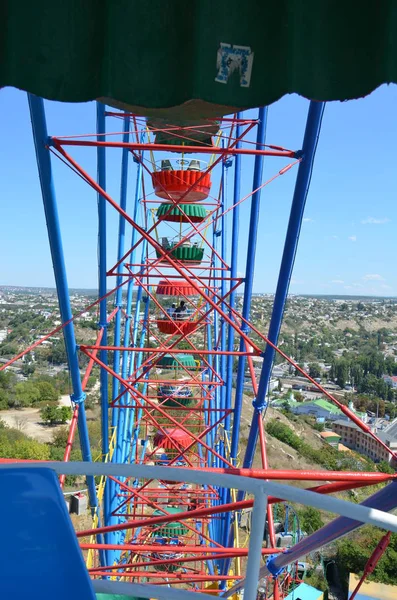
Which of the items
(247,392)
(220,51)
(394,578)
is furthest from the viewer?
(247,392)

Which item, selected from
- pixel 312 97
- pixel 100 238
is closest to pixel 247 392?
pixel 100 238

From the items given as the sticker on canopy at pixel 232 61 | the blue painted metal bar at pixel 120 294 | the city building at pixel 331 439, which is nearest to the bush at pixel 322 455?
the city building at pixel 331 439

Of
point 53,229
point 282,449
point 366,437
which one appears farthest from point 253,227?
point 366,437

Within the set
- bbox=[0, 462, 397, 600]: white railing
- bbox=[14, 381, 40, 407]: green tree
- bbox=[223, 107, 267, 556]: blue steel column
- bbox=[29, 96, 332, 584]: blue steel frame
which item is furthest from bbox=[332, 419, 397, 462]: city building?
bbox=[0, 462, 397, 600]: white railing

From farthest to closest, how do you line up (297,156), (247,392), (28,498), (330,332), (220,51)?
1. (330,332)
2. (247,392)
3. (297,156)
4. (220,51)
5. (28,498)

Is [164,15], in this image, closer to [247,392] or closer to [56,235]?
[56,235]

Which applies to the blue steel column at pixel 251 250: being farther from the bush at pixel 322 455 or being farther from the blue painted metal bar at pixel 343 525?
the bush at pixel 322 455

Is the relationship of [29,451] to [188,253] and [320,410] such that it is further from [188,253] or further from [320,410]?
[320,410]
